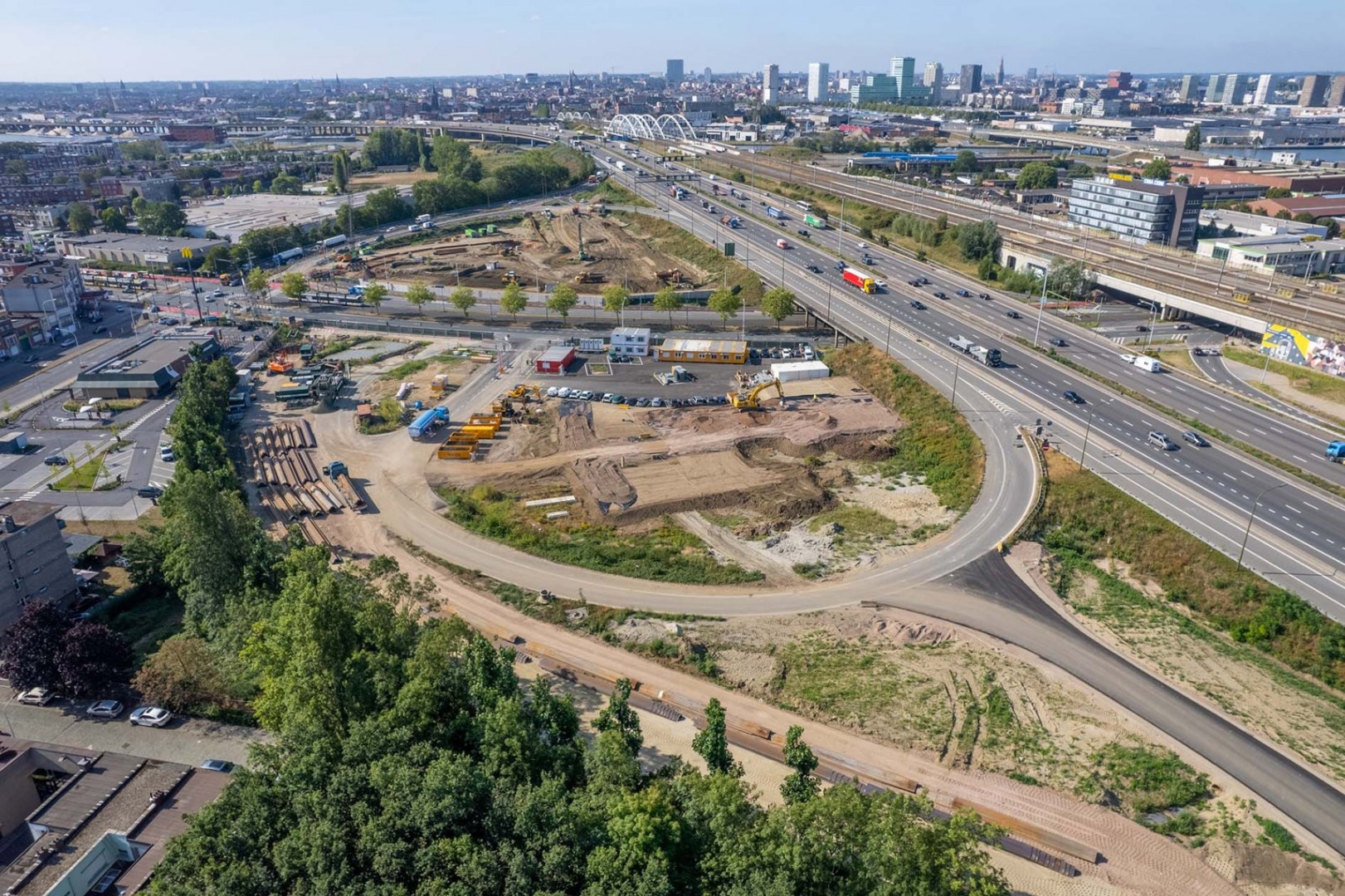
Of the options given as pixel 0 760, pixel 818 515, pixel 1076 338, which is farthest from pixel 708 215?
pixel 0 760

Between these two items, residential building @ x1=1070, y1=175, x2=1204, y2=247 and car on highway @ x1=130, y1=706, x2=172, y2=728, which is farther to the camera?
residential building @ x1=1070, y1=175, x2=1204, y2=247

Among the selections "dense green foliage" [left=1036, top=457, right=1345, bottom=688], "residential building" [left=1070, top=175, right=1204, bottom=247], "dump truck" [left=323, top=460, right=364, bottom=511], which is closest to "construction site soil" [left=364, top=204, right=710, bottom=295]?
"dump truck" [left=323, top=460, right=364, bottom=511]

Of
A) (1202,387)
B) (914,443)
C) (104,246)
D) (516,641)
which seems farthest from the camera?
(104,246)

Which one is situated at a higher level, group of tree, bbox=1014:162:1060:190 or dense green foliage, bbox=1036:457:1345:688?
group of tree, bbox=1014:162:1060:190

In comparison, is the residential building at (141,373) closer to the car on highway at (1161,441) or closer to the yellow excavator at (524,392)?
the yellow excavator at (524,392)

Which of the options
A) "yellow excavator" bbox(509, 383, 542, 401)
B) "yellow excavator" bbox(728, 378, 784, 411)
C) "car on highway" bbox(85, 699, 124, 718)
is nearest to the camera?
"car on highway" bbox(85, 699, 124, 718)

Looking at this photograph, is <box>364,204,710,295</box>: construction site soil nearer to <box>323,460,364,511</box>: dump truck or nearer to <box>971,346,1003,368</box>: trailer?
<box>971,346,1003,368</box>: trailer

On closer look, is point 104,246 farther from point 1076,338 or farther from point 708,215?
point 1076,338
